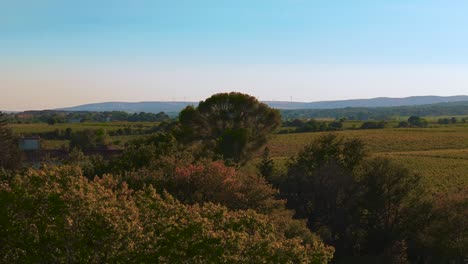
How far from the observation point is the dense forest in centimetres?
1405

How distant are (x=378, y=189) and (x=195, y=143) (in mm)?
25855

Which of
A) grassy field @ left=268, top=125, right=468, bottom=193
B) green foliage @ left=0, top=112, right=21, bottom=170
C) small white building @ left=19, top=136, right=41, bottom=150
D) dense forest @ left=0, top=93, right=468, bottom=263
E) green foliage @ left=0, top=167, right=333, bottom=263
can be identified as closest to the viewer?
green foliage @ left=0, top=167, right=333, bottom=263

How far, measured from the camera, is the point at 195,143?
5534 cm

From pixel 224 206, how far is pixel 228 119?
119 ft

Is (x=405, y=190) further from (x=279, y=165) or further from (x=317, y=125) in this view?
(x=317, y=125)

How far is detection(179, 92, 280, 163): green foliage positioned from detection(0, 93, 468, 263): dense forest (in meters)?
0.12

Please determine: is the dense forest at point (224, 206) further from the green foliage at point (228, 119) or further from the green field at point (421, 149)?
the green field at point (421, 149)

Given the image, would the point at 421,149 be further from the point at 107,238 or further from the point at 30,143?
the point at 107,238

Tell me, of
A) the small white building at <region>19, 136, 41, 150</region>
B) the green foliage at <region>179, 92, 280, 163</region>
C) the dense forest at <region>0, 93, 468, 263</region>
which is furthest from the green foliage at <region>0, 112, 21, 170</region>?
the green foliage at <region>179, 92, 280, 163</region>

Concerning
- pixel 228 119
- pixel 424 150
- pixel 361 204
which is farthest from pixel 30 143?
pixel 424 150

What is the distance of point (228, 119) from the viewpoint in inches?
2153

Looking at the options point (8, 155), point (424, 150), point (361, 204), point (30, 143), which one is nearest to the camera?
point (361, 204)

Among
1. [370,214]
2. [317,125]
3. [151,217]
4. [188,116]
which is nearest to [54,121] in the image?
[317,125]

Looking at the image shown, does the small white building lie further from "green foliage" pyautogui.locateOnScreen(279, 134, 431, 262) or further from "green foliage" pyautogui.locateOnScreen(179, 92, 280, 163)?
"green foliage" pyautogui.locateOnScreen(279, 134, 431, 262)
